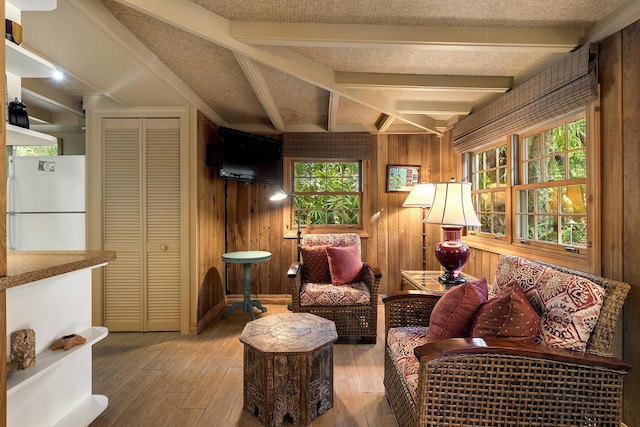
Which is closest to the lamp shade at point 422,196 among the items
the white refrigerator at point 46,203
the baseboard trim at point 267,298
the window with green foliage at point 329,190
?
the window with green foliage at point 329,190

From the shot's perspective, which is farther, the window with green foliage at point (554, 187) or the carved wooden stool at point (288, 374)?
the window with green foliage at point (554, 187)

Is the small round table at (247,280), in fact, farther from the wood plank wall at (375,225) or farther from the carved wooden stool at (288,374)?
the carved wooden stool at (288,374)

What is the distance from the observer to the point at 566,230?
6.99 feet

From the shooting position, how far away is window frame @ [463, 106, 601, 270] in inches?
69.4

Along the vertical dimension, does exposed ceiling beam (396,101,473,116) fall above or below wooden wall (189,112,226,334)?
above

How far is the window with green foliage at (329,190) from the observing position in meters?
4.02

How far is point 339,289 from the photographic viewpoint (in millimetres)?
2854

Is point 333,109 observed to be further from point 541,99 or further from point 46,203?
point 46,203

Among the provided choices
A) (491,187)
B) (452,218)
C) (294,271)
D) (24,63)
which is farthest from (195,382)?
(491,187)

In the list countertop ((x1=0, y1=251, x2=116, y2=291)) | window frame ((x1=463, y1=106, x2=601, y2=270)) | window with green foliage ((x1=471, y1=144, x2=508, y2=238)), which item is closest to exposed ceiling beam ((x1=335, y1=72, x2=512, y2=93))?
window frame ((x1=463, y1=106, x2=601, y2=270))

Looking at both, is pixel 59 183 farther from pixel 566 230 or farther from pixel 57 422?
pixel 566 230

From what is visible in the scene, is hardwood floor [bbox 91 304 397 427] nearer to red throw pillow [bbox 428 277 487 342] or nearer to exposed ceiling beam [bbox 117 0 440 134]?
red throw pillow [bbox 428 277 487 342]

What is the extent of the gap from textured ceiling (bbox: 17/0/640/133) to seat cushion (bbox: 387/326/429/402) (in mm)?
1679

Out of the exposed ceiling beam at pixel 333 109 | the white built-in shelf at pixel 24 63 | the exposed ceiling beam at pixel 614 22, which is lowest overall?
the white built-in shelf at pixel 24 63
